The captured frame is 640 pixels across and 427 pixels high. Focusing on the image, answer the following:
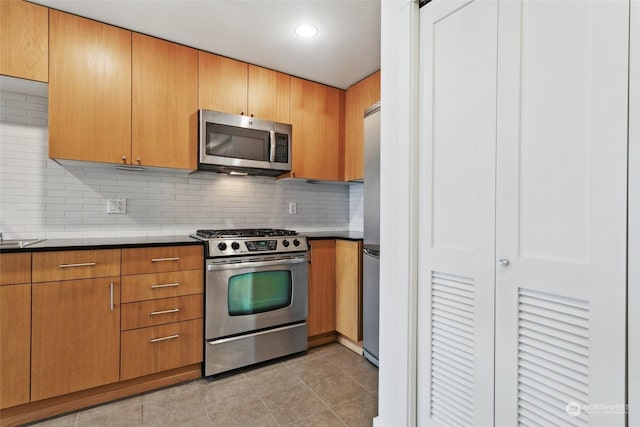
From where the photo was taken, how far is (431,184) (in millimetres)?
1410

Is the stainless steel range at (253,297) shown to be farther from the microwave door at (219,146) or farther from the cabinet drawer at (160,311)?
the microwave door at (219,146)

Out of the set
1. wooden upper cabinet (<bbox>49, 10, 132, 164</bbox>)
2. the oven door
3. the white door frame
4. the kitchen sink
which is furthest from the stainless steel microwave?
the white door frame

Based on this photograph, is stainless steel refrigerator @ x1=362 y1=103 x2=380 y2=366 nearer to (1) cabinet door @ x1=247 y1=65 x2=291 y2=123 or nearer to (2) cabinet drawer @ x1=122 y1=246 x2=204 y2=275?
(1) cabinet door @ x1=247 y1=65 x2=291 y2=123

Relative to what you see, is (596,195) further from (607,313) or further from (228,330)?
(228,330)

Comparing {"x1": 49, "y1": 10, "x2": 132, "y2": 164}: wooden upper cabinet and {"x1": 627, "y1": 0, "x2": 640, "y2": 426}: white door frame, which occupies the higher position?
{"x1": 49, "y1": 10, "x2": 132, "y2": 164}: wooden upper cabinet

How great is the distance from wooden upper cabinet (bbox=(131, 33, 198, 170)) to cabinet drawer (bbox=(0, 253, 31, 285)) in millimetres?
877

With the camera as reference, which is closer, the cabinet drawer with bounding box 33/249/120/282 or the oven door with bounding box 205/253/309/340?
the cabinet drawer with bounding box 33/249/120/282

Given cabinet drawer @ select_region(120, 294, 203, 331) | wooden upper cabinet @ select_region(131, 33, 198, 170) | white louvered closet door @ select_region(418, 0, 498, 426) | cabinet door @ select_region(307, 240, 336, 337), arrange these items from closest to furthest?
white louvered closet door @ select_region(418, 0, 498, 426), cabinet drawer @ select_region(120, 294, 203, 331), wooden upper cabinet @ select_region(131, 33, 198, 170), cabinet door @ select_region(307, 240, 336, 337)

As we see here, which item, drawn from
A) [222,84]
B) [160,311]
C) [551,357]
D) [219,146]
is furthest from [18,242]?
[551,357]

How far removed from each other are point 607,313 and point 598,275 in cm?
11

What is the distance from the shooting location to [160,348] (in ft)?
6.91

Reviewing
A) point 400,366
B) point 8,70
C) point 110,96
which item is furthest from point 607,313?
point 8,70

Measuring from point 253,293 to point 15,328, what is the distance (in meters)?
1.35

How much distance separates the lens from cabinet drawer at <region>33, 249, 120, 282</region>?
1.80 meters
